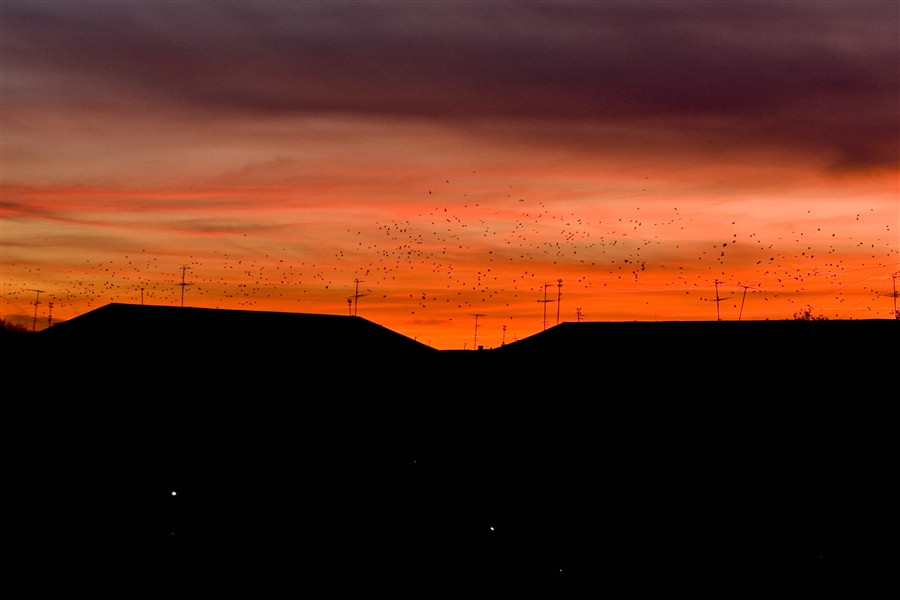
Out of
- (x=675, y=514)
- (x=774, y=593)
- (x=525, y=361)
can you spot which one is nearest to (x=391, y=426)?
(x=525, y=361)

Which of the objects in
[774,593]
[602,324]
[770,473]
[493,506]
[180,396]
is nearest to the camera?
[774,593]

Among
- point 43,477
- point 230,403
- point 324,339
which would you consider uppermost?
point 324,339

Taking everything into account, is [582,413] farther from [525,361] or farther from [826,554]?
[826,554]

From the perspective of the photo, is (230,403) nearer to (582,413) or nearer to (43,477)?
(43,477)

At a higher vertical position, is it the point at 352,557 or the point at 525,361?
the point at 525,361

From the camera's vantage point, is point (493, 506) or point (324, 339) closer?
point (493, 506)

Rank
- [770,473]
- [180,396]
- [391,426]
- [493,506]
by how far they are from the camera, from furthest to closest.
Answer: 1. [391,426]
2. [180,396]
3. [493,506]
4. [770,473]

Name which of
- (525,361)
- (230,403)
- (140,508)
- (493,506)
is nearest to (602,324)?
(525,361)
